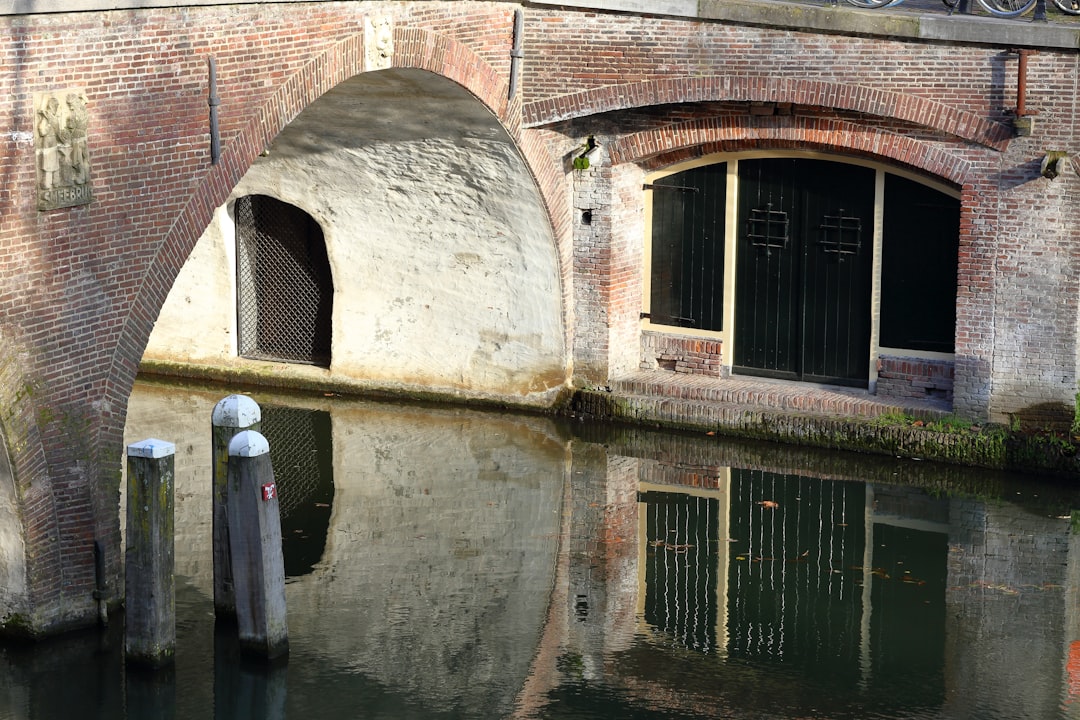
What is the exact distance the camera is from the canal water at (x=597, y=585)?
32.8 feet

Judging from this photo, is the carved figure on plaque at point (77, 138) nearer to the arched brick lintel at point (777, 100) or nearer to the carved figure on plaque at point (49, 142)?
the carved figure on plaque at point (49, 142)

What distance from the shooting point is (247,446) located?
9969 millimetres

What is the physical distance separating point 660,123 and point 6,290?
681 cm

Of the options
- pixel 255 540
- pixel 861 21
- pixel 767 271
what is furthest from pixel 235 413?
pixel 767 271

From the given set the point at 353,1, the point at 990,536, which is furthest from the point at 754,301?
the point at 353,1

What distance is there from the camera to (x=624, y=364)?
52.5 ft

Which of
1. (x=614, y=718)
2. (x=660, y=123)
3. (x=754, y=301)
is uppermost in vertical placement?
(x=660, y=123)

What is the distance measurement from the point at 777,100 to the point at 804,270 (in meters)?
1.82

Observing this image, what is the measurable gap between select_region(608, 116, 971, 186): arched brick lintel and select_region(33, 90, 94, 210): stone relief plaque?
238 inches

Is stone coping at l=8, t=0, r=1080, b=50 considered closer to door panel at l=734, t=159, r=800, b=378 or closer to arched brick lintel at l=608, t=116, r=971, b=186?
arched brick lintel at l=608, t=116, r=971, b=186

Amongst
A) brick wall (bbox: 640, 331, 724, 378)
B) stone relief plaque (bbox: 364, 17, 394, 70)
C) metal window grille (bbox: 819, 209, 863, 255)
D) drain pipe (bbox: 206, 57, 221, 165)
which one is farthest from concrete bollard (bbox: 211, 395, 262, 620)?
metal window grille (bbox: 819, 209, 863, 255)

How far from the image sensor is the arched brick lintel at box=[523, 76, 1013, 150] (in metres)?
13.9

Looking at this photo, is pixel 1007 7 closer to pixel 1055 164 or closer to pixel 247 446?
pixel 1055 164

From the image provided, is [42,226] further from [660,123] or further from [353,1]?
[660,123]
